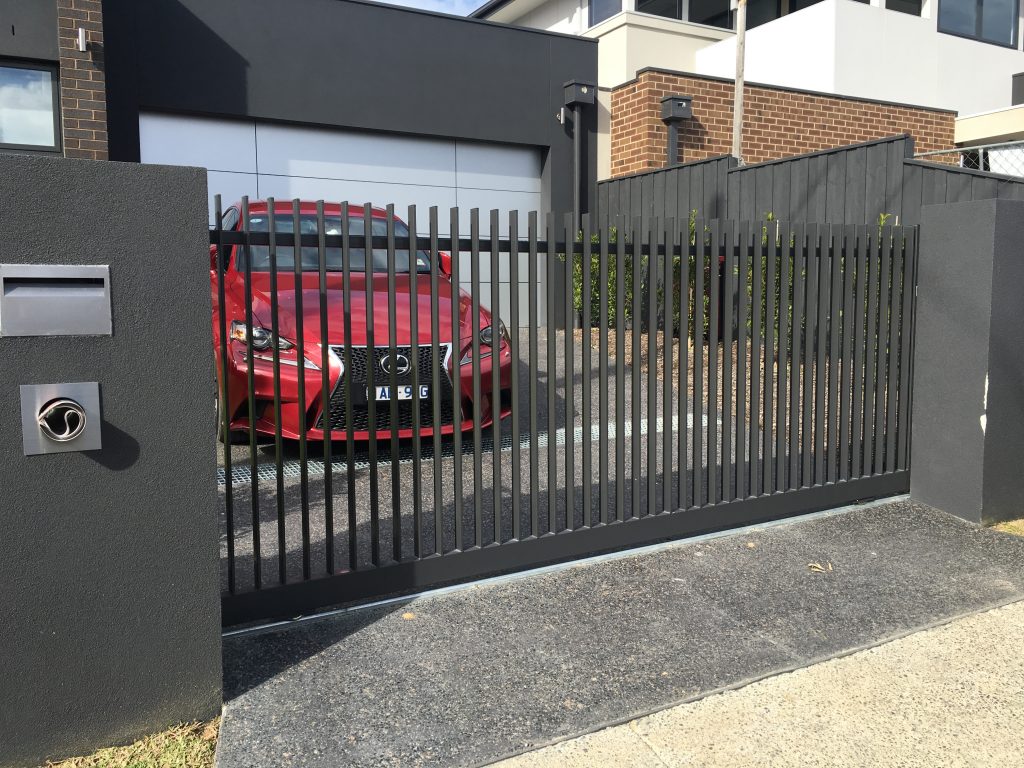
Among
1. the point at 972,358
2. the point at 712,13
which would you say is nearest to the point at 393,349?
the point at 972,358

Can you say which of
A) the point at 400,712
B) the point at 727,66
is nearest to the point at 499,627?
the point at 400,712

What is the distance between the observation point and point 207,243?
2.81 m

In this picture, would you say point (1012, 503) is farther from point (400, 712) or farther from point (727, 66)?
point (727, 66)

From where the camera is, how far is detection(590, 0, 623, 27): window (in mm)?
17094

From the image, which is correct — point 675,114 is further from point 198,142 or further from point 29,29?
point 29,29

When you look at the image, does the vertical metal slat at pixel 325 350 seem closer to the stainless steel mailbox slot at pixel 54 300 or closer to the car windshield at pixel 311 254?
the stainless steel mailbox slot at pixel 54 300

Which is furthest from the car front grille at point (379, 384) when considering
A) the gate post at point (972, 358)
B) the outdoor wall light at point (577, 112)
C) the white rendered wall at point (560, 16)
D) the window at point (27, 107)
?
the white rendered wall at point (560, 16)

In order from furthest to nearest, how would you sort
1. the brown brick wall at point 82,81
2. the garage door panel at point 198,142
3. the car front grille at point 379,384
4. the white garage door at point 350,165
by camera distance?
1. the white garage door at point 350,165
2. the garage door panel at point 198,142
3. the brown brick wall at point 82,81
4. the car front grille at point 379,384

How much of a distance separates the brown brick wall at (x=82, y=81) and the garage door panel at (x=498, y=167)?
4.73 m

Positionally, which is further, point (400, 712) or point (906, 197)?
point (906, 197)

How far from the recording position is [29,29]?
860 cm

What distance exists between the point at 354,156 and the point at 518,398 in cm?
728

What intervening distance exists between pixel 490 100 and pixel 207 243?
9.88 m

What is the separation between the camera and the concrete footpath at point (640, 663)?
2.79 m
